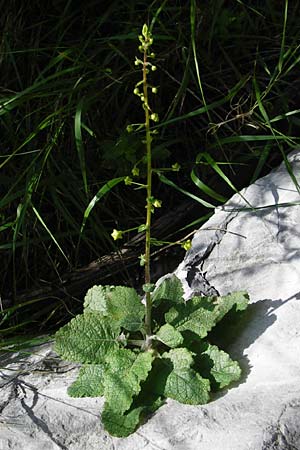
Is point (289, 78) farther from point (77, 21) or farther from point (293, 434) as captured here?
point (293, 434)

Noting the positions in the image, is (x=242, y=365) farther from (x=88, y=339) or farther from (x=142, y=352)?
(x=88, y=339)

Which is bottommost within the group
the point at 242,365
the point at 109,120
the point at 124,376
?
the point at 242,365

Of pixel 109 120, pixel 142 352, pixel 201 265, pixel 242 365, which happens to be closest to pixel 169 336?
pixel 142 352

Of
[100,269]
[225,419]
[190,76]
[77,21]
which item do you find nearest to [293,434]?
[225,419]

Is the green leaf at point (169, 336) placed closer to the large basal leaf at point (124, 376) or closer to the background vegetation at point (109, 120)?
the large basal leaf at point (124, 376)

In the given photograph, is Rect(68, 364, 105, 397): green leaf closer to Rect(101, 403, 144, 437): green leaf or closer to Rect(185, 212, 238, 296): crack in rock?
Rect(101, 403, 144, 437): green leaf
